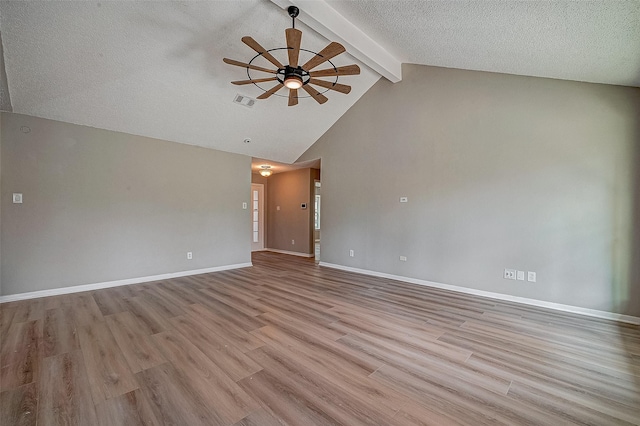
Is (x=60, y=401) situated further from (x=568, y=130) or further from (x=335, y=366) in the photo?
(x=568, y=130)

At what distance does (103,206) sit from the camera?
4.36m

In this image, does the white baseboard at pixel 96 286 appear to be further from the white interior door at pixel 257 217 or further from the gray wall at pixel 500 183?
the gray wall at pixel 500 183

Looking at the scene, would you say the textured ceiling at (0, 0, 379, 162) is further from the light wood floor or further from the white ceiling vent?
the light wood floor

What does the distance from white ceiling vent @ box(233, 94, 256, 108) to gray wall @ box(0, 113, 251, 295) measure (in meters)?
1.51

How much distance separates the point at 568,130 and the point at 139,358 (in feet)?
17.7

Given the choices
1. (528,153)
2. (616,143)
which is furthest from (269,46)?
(616,143)

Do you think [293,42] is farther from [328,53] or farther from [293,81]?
[293,81]

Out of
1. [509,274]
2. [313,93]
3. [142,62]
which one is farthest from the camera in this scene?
[509,274]

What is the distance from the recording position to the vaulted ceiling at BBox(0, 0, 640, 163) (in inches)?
100

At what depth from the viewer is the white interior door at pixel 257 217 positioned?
8.81 m

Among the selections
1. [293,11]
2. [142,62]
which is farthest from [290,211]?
[293,11]

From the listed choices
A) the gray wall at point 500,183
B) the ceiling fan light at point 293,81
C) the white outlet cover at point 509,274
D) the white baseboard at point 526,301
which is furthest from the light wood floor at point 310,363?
the ceiling fan light at point 293,81

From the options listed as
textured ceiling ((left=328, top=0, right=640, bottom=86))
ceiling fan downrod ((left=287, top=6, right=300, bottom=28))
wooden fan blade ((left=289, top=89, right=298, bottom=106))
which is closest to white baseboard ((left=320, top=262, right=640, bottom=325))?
textured ceiling ((left=328, top=0, right=640, bottom=86))

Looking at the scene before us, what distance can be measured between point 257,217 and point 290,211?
138cm
